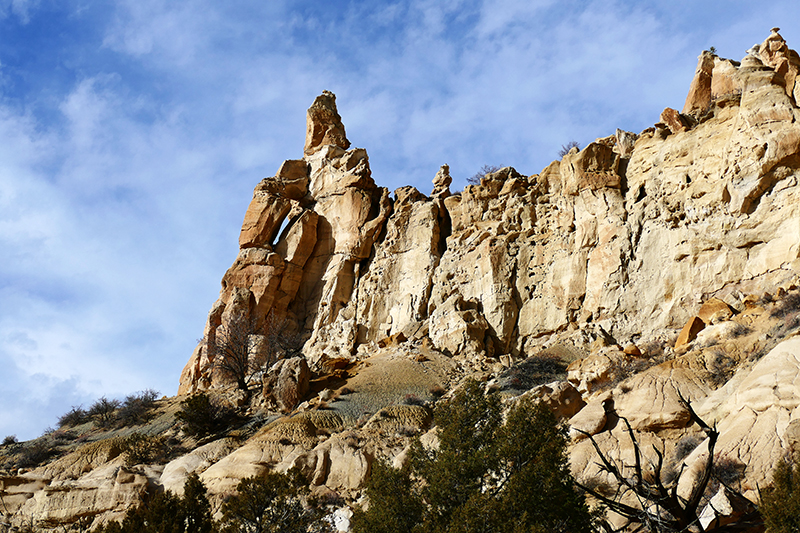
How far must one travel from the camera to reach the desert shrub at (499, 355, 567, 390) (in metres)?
26.6

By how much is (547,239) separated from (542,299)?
12.7ft

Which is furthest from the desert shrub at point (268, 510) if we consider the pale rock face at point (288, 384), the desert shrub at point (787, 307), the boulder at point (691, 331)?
the desert shrub at point (787, 307)

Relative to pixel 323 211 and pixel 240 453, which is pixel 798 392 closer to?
pixel 240 453

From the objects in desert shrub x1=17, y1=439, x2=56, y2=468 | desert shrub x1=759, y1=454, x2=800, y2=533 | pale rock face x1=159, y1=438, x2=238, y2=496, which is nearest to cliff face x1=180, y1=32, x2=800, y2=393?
desert shrub x1=17, y1=439, x2=56, y2=468

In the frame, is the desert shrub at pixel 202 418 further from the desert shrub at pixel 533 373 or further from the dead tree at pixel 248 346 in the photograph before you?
the desert shrub at pixel 533 373

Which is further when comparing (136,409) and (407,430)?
(136,409)

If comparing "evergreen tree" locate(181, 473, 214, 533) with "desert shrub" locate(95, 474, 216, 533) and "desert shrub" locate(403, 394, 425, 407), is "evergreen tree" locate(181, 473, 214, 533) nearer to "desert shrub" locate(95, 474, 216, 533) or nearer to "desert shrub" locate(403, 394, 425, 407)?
"desert shrub" locate(95, 474, 216, 533)

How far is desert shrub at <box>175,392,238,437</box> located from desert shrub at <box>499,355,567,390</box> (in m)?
12.8

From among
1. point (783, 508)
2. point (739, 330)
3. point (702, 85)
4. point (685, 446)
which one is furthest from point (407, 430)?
point (702, 85)

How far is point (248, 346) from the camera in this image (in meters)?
39.2

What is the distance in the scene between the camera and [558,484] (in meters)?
11.0

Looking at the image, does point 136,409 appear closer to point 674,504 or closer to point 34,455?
point 34,455

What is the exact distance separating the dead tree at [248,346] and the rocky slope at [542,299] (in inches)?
18.3

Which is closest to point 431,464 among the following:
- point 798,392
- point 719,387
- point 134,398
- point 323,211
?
point 798,392
